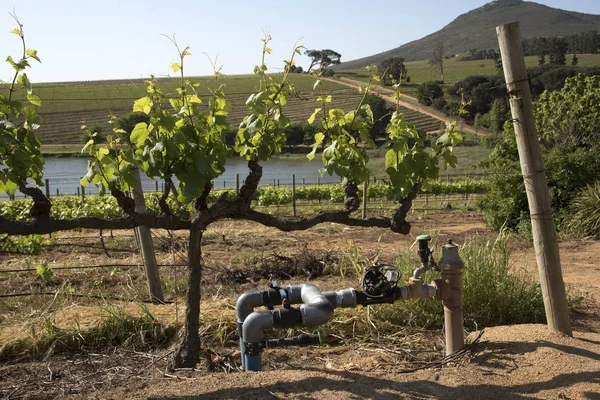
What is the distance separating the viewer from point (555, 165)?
11.9m

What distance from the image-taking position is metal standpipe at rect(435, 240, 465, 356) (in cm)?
391

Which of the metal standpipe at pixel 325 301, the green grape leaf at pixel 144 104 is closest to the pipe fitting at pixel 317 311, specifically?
the metal standpipe at pixel 325 301

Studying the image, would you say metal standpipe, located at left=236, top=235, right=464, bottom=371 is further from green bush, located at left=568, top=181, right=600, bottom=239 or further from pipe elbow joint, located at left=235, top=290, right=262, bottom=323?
green bush, located at left=568, top=181, right=600, bottom=239

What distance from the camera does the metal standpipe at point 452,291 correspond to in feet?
12.8

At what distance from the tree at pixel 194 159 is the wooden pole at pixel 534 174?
1.65ft

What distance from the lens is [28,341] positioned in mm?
4648

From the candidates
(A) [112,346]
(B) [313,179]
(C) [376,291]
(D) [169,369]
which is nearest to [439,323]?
(C) [376,291]

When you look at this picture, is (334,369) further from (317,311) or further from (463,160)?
(463,160)

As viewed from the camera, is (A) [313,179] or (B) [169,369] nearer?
(B) [169,369]

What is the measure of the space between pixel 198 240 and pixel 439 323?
7.63 feet

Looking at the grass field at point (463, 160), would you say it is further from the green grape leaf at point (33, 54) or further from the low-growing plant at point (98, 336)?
the green grape leaf at point (33, 54)

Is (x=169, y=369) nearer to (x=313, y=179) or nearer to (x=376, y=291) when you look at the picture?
(x=376, y=291)

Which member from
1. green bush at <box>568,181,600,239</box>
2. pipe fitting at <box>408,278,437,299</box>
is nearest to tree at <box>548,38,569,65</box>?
green bush at <box>568,181,600,239</box>

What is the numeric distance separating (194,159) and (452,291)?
1.92m
